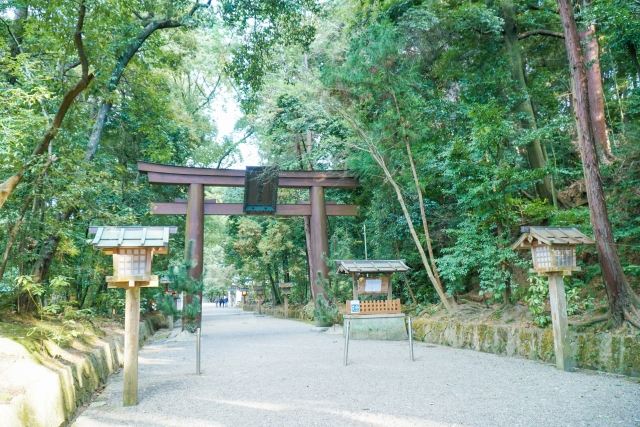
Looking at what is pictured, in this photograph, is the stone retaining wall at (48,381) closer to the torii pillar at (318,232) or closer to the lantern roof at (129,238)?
the lantern roof at (129,238)

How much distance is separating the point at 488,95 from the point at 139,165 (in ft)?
31.3

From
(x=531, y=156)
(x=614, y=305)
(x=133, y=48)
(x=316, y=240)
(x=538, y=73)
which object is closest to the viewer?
(x=614, y=305)

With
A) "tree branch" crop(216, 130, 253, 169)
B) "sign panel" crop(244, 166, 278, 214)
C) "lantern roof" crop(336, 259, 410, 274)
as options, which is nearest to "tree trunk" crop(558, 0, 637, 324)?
"lantern roof" crop(336, 259, 410, 274)

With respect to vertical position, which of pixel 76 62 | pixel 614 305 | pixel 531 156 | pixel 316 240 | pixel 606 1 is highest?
pixel 606 1

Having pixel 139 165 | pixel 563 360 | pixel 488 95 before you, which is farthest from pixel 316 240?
pixel 563 360

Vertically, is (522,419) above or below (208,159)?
below

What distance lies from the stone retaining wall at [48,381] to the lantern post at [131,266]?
23.0 inches

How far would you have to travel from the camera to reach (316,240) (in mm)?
13461

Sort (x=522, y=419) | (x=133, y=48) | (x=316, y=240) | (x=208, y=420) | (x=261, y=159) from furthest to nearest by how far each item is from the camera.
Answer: (x=261, y=159)
(x=316, y=240)
(x=133, y=48)
(x=208, y=420)
(x=522, y=419)

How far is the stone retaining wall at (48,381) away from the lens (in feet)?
10.0

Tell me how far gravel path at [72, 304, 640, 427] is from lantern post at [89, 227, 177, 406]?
0.51m

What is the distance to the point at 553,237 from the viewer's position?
19.4ft

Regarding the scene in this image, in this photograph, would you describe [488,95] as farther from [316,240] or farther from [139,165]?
[139,165]

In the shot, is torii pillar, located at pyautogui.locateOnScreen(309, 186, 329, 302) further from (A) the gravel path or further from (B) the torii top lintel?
(A) the gravel path
